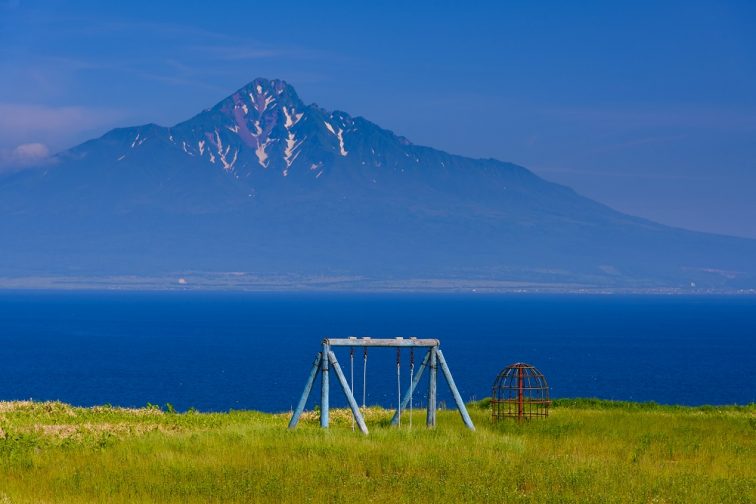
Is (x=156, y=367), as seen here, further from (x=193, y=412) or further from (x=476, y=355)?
(x=193, y=412)

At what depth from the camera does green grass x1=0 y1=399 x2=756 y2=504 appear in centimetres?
2419

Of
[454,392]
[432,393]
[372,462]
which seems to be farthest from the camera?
[432,393]

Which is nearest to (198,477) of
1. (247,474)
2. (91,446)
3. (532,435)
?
(247,474)

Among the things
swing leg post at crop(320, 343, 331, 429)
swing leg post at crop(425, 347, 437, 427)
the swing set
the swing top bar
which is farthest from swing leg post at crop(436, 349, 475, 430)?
swing leg post at crop(320, 343, 331, 429)

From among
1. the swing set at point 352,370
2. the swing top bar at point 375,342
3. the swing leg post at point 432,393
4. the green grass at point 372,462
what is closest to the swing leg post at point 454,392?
the swing set at point 352,370

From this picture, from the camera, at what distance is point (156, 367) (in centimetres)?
15150

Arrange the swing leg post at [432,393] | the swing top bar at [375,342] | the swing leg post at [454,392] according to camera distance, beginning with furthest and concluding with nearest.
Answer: the swing leg post at [432,393] < the swing leg post at [454,392] < the swing top bar at [375,342]

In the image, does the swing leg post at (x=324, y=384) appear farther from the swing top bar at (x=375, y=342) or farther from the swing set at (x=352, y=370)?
the swing top bar at (x=375, y=342)

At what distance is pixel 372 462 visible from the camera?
89.9 ft

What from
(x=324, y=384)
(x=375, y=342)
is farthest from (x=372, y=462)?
(x=375, y=342)

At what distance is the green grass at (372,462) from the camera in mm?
24188

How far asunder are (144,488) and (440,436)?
9.25 metres

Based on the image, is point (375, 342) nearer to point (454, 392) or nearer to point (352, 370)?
point (352, 370)

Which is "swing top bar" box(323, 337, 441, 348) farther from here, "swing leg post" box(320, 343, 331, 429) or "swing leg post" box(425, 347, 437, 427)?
"swing leg post" box(425, 347, 437, 427)
